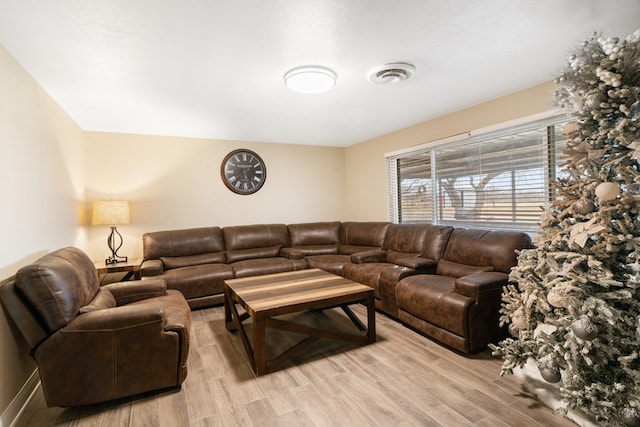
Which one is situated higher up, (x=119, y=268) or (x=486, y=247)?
(x=486, y=247)

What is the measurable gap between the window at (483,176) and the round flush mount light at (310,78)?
75.8 inches

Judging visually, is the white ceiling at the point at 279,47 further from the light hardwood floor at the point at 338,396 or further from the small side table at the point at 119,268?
the light hardwood floor at the point at 338,396

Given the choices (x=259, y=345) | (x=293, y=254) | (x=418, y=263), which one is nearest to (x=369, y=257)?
(x=418, y=263)

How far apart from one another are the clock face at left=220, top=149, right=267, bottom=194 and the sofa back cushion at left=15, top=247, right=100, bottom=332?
2830 mm

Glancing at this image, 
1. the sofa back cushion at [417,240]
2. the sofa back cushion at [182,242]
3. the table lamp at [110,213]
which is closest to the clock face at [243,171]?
the sofa back cushion at [182,242]

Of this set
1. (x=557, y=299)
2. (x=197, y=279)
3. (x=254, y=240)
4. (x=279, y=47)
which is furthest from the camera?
(x=254, y=240)

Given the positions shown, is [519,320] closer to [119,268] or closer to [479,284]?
[479,284]

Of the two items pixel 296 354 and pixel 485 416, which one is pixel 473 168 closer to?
pixel 485 416

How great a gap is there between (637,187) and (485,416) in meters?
1.49

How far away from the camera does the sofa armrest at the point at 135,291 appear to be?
2578 millimetres

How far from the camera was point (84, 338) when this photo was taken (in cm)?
180

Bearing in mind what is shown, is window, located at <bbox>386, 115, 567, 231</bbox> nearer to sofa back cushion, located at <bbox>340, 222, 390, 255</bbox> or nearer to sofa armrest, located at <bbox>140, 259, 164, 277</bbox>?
sofa back cushion, located at <bbox>340, 222, 390, 255</bbox>

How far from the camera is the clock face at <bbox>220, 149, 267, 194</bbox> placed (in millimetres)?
4723

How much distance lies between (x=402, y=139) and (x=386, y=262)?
71.5 inches
